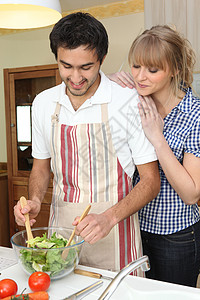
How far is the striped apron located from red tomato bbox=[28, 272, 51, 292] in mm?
392

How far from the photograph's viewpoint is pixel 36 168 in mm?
1673

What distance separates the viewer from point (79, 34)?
4.42 feet

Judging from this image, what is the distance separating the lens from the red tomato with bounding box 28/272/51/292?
1.02 meters

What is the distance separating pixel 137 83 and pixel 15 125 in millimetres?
2195

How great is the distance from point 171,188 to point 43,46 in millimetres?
2803

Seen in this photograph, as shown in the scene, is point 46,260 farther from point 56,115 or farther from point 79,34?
point 79,34

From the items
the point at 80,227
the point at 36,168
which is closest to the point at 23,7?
the point at 36,168

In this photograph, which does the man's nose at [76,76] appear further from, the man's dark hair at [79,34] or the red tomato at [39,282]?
the red tomato at [39,282]

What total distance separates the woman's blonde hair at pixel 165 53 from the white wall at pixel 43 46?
1867 millimetres

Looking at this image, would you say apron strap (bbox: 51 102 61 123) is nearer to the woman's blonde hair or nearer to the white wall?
the woman's blonde hair

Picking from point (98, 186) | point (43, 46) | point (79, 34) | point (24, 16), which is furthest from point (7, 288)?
point (43, 46)

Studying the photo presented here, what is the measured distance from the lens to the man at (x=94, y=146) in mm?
1368

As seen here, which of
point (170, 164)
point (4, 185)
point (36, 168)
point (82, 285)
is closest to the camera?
point (82, 285)

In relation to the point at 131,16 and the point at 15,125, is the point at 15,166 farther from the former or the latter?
the point at 131,16
